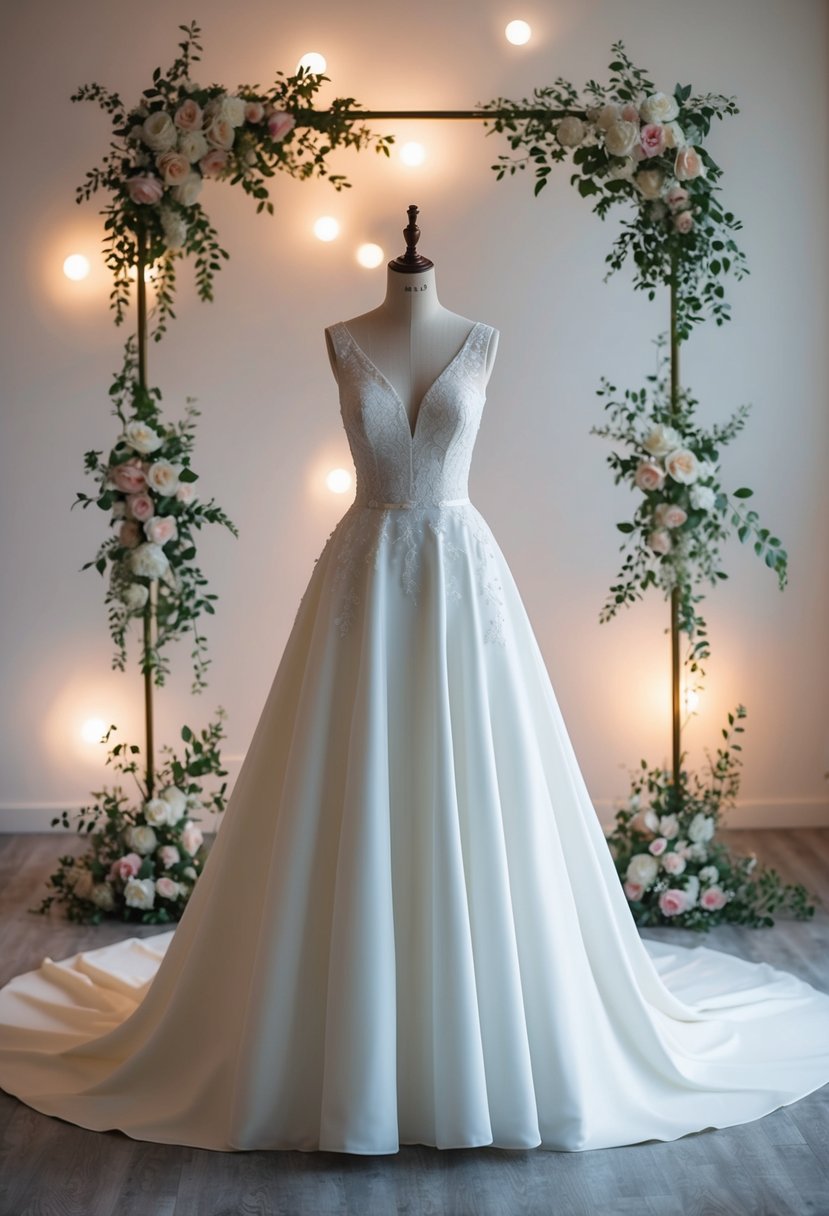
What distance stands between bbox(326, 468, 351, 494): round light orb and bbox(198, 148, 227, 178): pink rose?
1269 mm

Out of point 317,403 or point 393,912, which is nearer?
point 393,912

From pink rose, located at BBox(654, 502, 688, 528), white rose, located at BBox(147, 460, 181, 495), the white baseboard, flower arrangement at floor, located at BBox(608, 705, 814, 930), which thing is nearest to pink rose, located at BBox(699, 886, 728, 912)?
flower arrangement at floor, located at BBox(608, 705, 814, 930)

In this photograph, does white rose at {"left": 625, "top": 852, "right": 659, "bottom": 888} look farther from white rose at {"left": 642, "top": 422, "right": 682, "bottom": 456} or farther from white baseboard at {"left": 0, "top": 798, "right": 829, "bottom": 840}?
white rose at {"left": 642, "top": 422, "right": 682, "bottom": 456}

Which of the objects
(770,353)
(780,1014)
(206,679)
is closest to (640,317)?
(770,353)

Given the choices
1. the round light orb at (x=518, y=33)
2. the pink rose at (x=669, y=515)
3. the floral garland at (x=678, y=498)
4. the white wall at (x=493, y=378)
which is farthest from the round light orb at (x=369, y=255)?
the pink rose at (x=669, y=515)

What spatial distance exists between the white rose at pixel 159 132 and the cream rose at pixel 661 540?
5.65 feet

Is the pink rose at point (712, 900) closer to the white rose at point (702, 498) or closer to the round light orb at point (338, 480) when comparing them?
the white rose at point (702, 498)

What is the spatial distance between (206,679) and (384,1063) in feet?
8.29

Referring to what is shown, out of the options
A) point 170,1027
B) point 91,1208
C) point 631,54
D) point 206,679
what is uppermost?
point 631,54

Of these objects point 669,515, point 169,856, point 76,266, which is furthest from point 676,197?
point 169,856

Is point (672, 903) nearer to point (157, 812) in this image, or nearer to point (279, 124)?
point (157, 812)

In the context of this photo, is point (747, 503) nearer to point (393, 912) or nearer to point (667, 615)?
point (667, 615)

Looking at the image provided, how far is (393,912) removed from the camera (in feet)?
9.11

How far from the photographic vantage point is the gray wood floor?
2.58 meters
